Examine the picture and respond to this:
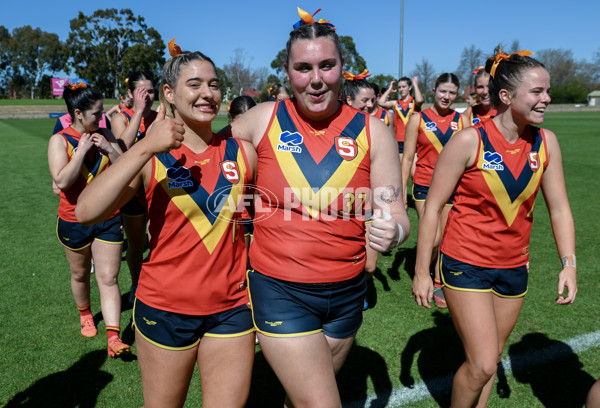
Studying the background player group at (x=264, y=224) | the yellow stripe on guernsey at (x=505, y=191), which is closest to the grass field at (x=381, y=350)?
the background player group at (x=264, y=224)

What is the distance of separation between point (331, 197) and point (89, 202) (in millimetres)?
1176

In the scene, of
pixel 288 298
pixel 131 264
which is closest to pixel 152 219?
pixel 288 298

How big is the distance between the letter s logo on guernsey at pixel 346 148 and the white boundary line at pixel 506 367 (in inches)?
82.8

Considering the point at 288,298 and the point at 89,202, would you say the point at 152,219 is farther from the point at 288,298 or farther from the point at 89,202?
the point at 288,298

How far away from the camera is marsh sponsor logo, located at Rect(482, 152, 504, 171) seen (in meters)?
2.86

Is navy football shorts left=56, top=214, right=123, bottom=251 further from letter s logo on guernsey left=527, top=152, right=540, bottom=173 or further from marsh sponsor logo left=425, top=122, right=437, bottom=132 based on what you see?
marsh sponsor logo left=425, top=122, right=437, bottom=132

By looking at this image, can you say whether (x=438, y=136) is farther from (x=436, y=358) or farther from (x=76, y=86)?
(x=76, y=86)

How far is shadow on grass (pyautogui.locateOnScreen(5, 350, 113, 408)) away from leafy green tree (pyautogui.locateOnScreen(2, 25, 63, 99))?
291ft

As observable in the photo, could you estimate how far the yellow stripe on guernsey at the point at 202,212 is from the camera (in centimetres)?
230

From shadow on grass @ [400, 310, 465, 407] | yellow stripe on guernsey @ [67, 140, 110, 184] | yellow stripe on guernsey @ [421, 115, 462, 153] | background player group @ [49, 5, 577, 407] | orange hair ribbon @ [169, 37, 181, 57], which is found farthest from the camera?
yellow stripe on guernsey @ [421, 115, 462, 153]

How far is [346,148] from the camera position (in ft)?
7.96

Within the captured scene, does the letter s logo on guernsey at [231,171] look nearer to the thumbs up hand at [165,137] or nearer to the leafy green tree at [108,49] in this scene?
the thumbs up hand at [165,137]

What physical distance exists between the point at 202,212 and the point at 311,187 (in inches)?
23.0

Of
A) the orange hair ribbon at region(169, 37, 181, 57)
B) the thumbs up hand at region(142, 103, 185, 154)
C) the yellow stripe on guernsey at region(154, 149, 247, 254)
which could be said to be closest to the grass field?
the yellow stripe on guernsey at region(154, 149, 247, 254)
